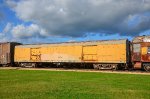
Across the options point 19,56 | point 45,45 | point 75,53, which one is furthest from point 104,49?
point 19,56

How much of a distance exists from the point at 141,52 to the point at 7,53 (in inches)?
1023

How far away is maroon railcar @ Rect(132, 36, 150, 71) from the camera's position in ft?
113

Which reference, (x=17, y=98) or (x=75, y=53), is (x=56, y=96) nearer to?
(x=17, y=98)

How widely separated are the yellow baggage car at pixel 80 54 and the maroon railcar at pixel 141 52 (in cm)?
127

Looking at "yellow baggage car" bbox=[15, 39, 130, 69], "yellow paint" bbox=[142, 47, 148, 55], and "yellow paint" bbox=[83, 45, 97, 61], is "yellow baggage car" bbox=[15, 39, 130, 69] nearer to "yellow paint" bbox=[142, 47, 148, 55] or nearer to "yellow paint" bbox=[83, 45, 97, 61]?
"yellow paint" bbox=[83, 45, 97, 61]

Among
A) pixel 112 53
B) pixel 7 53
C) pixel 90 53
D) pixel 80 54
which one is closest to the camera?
pixel 112 53

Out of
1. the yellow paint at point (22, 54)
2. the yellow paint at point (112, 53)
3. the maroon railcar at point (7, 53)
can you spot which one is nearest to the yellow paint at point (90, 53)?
the yellow paint at point (112, 53)

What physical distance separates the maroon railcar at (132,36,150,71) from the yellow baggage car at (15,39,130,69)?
1.27 m

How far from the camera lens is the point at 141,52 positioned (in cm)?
3478

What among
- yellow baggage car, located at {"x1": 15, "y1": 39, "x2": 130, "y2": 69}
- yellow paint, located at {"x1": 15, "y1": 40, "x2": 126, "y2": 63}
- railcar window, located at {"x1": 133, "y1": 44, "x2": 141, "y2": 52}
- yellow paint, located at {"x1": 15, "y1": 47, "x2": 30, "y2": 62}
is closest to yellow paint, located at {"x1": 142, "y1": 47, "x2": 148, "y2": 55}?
railcar window, located at {"x1": 133, "y1": 44, "x2": 141, "y2": 52}

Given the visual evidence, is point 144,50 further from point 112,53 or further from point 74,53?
point 74,53

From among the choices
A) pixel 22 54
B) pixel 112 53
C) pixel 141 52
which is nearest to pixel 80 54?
pixel 112 53

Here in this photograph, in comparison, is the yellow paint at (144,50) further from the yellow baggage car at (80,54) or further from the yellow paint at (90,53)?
the yellow paint at (90,53)

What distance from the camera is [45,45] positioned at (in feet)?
151
